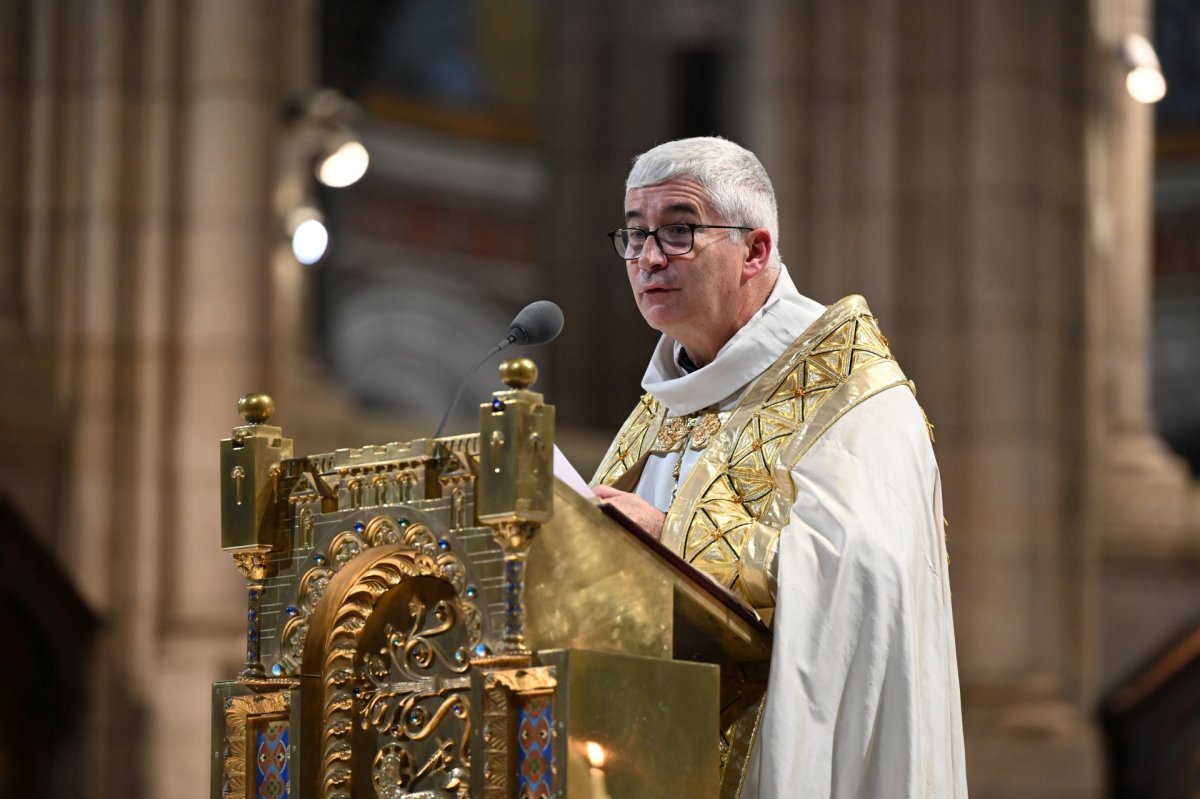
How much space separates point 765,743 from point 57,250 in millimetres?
6778

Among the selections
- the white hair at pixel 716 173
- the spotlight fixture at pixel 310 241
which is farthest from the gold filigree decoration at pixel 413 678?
the spotlight fixture at pixel 310 241

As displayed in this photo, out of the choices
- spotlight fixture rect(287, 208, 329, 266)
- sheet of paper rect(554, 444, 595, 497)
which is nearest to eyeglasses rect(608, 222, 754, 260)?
sheet of paper rect(554, 444, 595, 497)

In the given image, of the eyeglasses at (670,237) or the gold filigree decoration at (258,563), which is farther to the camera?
the eyeglasses at (670,237)

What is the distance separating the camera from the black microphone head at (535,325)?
3.46 meters

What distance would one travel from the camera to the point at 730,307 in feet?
12.0

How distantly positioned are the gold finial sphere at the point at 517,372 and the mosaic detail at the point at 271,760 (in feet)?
2.10

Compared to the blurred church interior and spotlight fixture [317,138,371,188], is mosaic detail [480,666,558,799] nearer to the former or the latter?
the blurred church interior

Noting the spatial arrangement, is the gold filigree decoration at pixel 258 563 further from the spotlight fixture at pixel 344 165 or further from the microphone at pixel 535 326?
the spotlight fixture at pixel 344 165

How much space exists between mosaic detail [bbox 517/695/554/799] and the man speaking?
1.56ft

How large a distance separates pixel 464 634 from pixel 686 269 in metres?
0.83

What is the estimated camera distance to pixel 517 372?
2.88m

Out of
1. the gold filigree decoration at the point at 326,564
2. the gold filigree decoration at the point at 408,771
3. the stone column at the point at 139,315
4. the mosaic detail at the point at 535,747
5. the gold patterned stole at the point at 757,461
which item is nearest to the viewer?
the mosaic detail at the point at 535,747

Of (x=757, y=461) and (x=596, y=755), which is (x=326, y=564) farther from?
(x=757, y=461)

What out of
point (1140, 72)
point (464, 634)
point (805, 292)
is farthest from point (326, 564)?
point (1140, 72)
